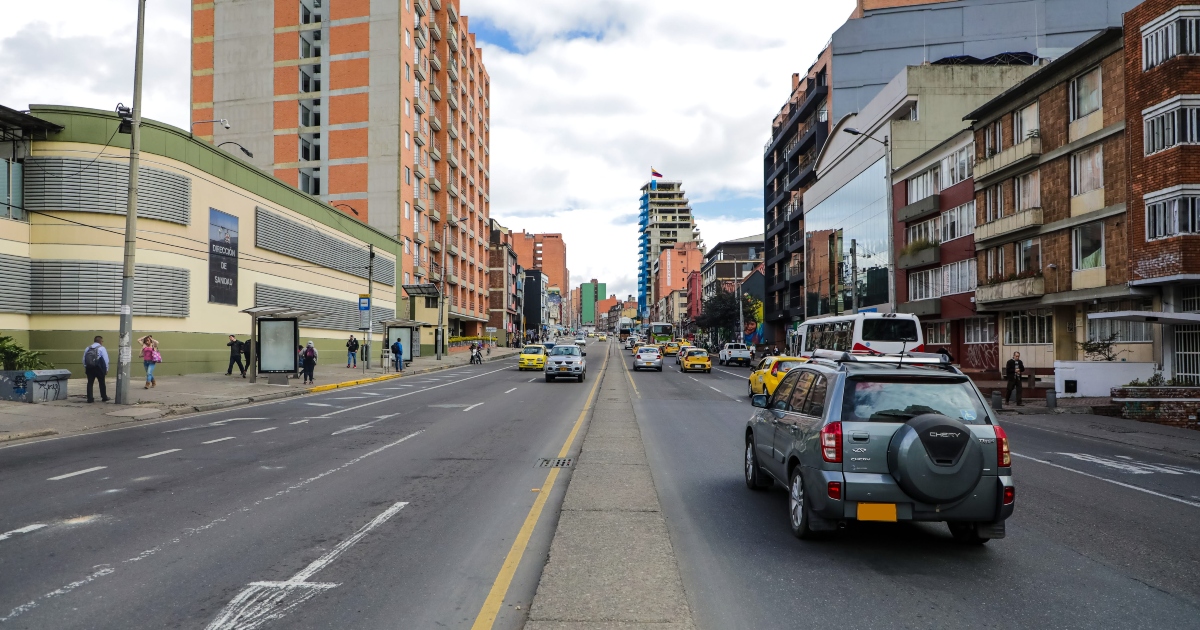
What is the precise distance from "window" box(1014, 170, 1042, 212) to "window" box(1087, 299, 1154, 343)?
16.7 ft

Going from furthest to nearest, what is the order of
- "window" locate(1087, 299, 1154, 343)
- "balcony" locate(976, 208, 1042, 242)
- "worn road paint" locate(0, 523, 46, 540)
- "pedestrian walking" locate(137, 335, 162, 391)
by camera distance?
"balcony" locate(976, 208, 1042, 242) → "window" locate(1087, 299, 1154, 343) → "pedestrian walking" locate(137, 335, 162, 391) → "worn road paint" locate(0, 523, 46, 540)

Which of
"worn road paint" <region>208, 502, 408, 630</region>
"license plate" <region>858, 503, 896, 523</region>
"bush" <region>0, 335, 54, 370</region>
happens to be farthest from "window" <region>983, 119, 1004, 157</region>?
"bush" <region>0, 335, 54, 370</region>

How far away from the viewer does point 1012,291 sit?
3092cm

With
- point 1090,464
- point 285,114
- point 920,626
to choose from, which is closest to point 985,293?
point 1090,464

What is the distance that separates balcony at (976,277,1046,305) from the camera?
2944cm

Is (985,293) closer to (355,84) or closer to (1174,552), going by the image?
(1174,552)

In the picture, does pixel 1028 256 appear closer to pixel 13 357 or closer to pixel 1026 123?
pixel 1026 123

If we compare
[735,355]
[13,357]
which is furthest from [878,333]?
[735,355]

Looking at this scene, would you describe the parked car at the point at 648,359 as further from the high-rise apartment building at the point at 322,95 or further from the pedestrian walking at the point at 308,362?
the high-rise apartment building at the point at 322,95

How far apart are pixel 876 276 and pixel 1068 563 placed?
147 feet

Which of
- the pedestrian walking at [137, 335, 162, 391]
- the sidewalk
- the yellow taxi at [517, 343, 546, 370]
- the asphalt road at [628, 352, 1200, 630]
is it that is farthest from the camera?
the yellow taxi at [517, 343, 546, 370]

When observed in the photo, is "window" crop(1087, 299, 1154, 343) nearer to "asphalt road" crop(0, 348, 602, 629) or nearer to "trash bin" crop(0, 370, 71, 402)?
"asphalt road" crop(0, 348, 602, 629)

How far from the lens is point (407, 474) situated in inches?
375

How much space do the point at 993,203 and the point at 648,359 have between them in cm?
2020
